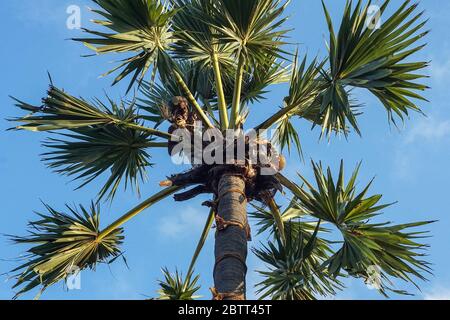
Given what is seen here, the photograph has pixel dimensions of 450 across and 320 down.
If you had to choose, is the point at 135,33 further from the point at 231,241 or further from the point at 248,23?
the point at 231,241

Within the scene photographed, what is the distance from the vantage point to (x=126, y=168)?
9.12 meters

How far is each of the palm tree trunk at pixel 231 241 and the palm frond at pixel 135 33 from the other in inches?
74.7

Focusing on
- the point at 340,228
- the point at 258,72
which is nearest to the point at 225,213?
the point at 340,228

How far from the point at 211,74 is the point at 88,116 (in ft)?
9.03

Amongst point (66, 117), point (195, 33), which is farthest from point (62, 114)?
point (195, 33)

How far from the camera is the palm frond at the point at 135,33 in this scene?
794cm

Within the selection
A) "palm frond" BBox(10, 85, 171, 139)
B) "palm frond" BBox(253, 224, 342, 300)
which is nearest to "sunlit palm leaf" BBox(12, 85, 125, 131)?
"palm frond" BBox(10, 85, 171, 139)

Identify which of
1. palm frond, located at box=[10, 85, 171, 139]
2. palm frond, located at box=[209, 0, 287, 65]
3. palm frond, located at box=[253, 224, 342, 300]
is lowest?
palm frond, located at box=[253, 224, 342, 300]

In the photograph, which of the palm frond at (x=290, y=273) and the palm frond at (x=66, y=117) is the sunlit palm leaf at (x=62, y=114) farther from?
the palm frond at (x=290, y=273)

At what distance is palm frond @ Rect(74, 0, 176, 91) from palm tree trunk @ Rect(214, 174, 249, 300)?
6.22ft

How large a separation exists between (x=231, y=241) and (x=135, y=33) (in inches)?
122

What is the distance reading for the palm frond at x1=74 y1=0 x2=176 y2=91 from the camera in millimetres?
7941

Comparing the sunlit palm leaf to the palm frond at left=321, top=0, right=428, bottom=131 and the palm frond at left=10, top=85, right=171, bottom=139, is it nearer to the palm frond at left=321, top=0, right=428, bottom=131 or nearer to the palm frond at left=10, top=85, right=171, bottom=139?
the palm frond at left=10, top=85, right=171, bottom=139

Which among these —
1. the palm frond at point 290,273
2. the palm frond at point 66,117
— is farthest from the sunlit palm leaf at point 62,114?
the palm frond at point 290,273
